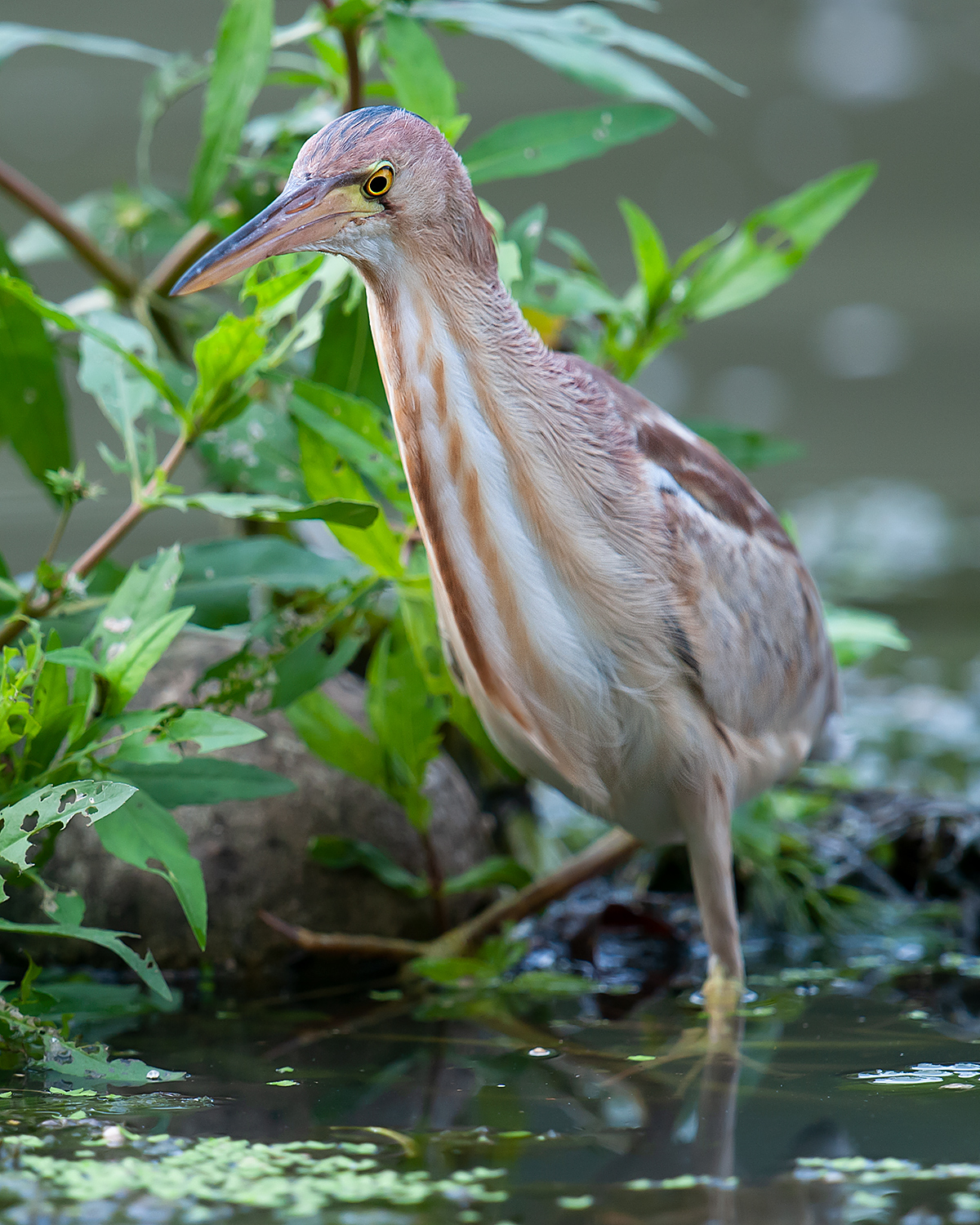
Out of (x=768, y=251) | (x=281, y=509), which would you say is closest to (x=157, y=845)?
(x=281, y=509)

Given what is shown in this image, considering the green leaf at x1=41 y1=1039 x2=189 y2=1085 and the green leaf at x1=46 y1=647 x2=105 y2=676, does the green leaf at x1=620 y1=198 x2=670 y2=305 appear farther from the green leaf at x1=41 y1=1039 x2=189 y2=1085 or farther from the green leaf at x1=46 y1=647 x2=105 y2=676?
the green leaf at x1=41 y1=1039 x2=189 y2=1085

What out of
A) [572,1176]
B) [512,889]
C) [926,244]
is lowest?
[572,1176]

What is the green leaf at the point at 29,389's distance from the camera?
224cm

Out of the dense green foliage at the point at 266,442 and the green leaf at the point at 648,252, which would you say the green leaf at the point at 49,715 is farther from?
the green leaf at the point at 648,252

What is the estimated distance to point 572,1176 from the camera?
136 centimetres

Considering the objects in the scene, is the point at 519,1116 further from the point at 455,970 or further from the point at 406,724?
the point at 406,724

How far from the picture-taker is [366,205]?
160cm

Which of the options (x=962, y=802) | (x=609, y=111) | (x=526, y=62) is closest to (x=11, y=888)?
(x=609, y=111)

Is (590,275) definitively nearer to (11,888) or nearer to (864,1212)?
(11,888)

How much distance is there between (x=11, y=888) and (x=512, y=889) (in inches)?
38.3

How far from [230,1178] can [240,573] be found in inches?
38.2

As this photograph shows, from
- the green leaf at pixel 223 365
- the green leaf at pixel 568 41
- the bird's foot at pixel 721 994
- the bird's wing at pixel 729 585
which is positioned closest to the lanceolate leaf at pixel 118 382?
the green leaf at pixel 223 365

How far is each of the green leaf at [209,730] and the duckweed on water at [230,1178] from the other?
0.46 meters

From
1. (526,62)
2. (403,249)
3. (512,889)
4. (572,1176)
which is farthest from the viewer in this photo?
(526,62)
